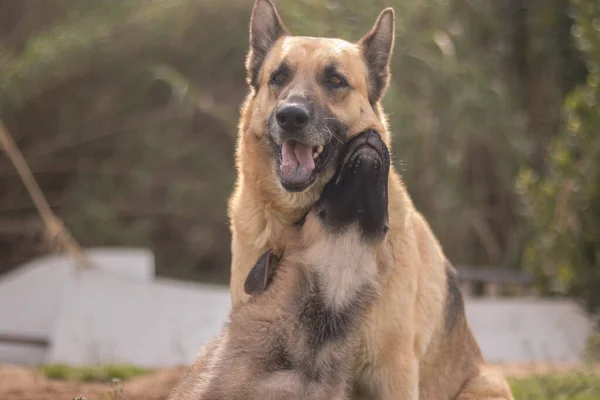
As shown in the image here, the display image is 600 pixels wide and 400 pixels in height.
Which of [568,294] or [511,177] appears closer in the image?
[568,294]

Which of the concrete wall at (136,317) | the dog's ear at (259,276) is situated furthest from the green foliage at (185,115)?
the dog's ear at (259,276)

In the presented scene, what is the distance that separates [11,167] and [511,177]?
6.62m

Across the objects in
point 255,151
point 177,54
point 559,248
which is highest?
point 177,54

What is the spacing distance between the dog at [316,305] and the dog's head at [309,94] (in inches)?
10.9

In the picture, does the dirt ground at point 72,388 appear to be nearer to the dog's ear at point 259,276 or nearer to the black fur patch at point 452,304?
the black fur patch at point 452,304

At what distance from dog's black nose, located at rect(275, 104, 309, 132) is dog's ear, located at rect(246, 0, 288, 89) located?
1.94ft

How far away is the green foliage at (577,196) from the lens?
967 cm

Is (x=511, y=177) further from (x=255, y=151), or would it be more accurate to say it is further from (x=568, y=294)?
(x=255, y=151)

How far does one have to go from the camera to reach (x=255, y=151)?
15.3 feet

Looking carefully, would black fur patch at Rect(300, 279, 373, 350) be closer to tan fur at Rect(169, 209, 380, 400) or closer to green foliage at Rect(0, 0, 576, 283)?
tan fur at Rect(169, 209, 380, 400)

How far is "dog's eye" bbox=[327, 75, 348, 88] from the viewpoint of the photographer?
4699 millimetres

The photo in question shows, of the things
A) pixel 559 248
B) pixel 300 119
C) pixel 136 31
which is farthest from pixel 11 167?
pixel 300 119

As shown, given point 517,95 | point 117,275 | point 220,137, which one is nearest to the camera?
point 117,275

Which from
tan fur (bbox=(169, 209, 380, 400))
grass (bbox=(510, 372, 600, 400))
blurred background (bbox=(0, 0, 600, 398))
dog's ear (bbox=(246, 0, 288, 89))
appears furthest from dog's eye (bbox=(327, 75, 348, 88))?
blurred background (bbox=(0, 0, 600, 398))
